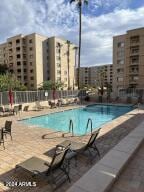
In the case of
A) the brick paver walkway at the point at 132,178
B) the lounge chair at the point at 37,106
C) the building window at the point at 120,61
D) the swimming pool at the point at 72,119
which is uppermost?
the building window at the point at 120,61

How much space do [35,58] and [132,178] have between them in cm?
5231

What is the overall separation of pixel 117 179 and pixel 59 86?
3938cm

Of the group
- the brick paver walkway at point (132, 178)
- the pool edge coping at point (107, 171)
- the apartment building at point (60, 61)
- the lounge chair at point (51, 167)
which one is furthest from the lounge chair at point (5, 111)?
the apartment building at point (60, 61)

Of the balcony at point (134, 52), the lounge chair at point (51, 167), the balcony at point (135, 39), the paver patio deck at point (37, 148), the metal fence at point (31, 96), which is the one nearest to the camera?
the lounge chair at point (51, 167)

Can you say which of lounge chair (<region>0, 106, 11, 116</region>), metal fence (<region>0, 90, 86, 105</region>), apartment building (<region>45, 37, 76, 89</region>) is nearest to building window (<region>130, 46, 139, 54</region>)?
apartment building (<region>45, 37, 76, 89</region>)

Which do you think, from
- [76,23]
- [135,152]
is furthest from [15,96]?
[76,23]

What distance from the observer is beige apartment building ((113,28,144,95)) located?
4578cm

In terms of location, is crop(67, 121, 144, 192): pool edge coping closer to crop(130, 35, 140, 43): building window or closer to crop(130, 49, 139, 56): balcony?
crop(130, 49, 139, 56): balcony

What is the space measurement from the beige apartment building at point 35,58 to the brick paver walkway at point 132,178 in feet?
163

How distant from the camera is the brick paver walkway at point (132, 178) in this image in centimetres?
404

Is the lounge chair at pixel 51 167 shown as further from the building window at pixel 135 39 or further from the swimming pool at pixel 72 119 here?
the building window at pixel 135 39

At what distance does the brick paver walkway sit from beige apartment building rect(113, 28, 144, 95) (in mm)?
40819

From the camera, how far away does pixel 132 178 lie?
14.7ft

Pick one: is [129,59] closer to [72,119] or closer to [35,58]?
[35,58]
